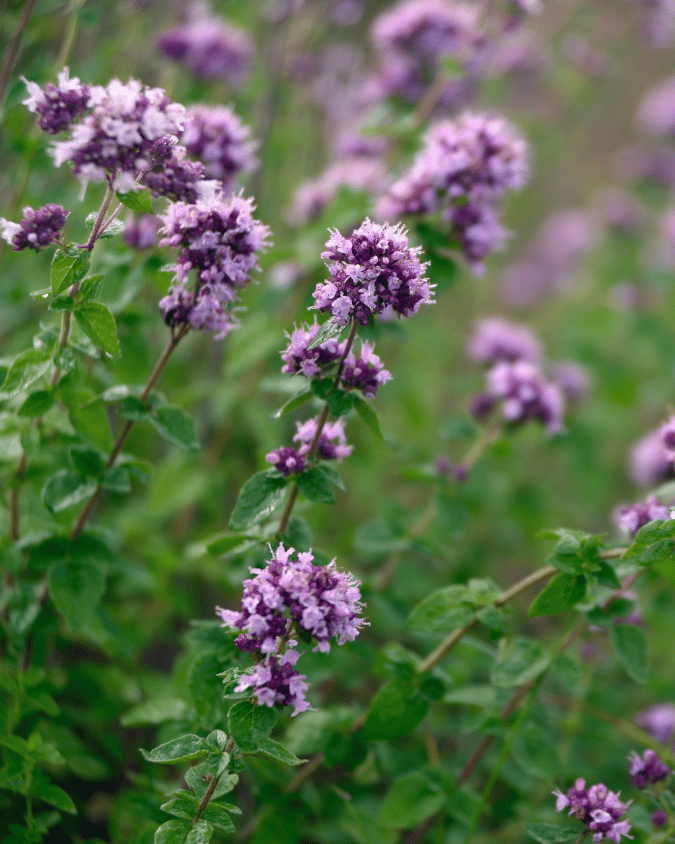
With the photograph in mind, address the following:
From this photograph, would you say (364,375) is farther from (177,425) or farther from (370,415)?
(177,425)

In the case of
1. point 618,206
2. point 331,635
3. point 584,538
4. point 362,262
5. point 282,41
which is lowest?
point 331,635

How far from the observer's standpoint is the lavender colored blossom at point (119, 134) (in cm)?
166

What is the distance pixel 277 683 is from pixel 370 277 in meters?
0.99

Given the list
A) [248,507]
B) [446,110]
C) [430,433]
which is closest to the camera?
[248,507]

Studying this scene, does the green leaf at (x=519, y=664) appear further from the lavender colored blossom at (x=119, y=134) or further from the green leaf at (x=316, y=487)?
the lavender colored blossom at (x=119, y=134)

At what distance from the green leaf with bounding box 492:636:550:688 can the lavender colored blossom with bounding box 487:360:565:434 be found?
109 centimetres

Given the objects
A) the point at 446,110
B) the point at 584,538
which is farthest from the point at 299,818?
the point at 446,110

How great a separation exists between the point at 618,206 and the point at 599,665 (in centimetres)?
422

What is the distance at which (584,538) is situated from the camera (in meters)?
1.95

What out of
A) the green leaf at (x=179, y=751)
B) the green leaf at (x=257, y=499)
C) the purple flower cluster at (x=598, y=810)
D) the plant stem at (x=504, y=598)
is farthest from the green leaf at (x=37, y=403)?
the purple flower cluster at (x=598, y=810)

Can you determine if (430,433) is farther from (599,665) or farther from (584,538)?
(584,538)

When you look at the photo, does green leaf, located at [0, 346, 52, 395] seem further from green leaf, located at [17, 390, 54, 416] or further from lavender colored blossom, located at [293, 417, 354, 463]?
lavender colored blossom, located at [293, 417, 354, 463]

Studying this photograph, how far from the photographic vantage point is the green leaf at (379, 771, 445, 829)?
2.29 m

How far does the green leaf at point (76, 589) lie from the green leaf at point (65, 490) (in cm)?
23
